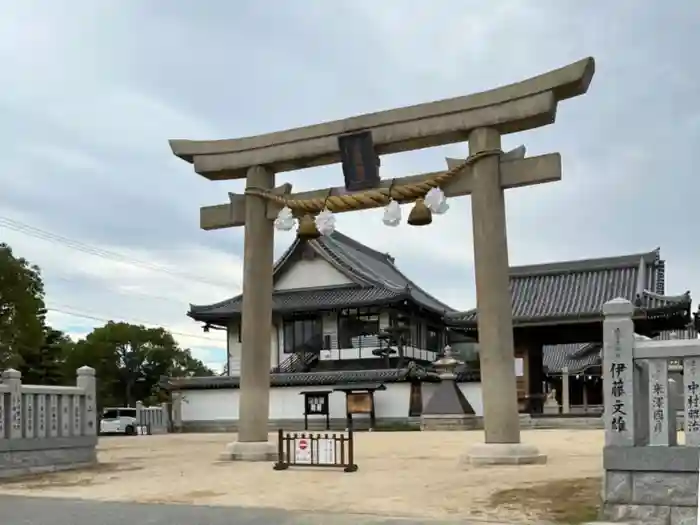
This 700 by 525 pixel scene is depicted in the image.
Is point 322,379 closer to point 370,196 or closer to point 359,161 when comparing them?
point 370,196

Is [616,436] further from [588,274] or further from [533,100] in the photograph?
[588,274]

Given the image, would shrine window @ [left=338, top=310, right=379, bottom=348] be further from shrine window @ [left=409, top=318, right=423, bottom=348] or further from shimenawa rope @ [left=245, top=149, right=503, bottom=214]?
shimenawa rope @ [left=245, top=149, right=503, bottom=214]

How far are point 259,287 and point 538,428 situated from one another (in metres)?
17.5

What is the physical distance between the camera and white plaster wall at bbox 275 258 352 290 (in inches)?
1702

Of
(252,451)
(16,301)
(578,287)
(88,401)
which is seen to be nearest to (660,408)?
(252,451)

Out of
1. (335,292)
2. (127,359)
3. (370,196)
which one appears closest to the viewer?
(370,196)

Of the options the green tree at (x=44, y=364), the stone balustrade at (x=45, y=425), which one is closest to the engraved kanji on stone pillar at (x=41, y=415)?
the stone balustrade at (x=45, y=425)

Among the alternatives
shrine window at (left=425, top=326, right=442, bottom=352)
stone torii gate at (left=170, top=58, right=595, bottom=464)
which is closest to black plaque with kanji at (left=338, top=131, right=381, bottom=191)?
stone torii gate at (left=170, top=58, right=595, bottom=464)

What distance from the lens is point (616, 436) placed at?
7.54m

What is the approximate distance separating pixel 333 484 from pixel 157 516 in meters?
2.85

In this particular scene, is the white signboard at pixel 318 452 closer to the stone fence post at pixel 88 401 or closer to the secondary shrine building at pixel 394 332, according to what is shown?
the stone fence post at pixel 88 401

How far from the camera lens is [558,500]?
27.6 ft

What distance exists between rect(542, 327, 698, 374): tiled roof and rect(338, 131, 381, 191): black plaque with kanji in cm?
2985

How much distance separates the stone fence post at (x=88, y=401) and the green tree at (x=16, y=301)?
531 inches
